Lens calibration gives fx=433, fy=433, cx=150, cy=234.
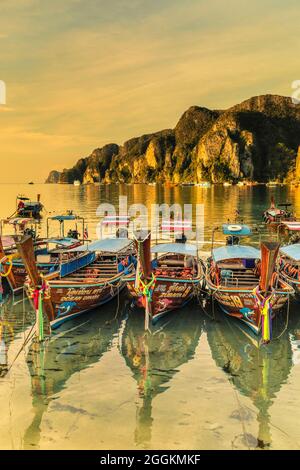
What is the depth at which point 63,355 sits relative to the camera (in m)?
17.8

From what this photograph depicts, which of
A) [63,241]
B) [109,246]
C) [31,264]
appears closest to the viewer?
[31,264]

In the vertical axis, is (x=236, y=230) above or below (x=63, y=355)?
above

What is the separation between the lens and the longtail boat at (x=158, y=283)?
20.1m

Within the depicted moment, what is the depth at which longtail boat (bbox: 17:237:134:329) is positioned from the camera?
63.6ft

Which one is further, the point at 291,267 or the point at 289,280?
the point at 291,267

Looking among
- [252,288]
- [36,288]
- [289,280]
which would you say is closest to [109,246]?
[36,288]

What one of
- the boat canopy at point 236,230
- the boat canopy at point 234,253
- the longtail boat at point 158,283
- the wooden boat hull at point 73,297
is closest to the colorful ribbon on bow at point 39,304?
the wooden boat hull at point 73,297

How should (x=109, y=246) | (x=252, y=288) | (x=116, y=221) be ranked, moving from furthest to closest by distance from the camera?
(x=116, y=221) < (x=109, y=246) < (x=252, y=288)

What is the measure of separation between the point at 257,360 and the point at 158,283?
240 inches

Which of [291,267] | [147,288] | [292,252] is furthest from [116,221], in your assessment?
[147,288]

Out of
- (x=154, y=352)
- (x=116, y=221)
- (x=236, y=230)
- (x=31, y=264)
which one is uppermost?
(x=116, y=221)

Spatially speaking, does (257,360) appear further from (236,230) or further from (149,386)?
(236,230)
